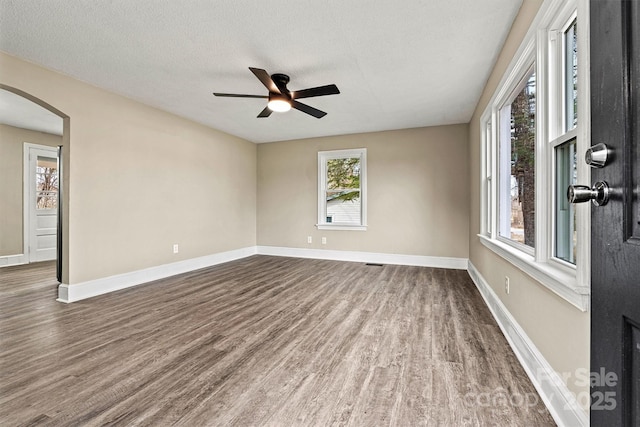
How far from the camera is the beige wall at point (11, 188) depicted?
509 centimetres

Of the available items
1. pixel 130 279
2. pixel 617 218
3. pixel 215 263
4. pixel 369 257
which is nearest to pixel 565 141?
pixel 617 218

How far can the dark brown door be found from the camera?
0.59m

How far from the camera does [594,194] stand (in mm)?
686

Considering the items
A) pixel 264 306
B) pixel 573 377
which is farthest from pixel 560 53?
pixel 264 306

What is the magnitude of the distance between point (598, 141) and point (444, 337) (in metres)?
2.02

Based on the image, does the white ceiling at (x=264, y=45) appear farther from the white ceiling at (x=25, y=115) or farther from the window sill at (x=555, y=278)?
the window sill at (x=555, y=278)

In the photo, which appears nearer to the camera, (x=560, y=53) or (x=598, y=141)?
(x=598, y=141)

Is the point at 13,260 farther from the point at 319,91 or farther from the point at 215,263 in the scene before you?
the point at 319,91

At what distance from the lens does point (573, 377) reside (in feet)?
4.26

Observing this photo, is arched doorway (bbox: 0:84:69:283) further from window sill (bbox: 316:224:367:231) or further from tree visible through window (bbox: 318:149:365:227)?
window sill (bbox: 316:224:367:231)

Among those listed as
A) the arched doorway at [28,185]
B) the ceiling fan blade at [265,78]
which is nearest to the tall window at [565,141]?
the ceiling fan blade at [265,78]

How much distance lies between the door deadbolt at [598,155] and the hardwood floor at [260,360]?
4.41 ft

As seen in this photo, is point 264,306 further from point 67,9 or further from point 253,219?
point 253,219

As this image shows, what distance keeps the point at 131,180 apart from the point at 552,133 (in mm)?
4457
